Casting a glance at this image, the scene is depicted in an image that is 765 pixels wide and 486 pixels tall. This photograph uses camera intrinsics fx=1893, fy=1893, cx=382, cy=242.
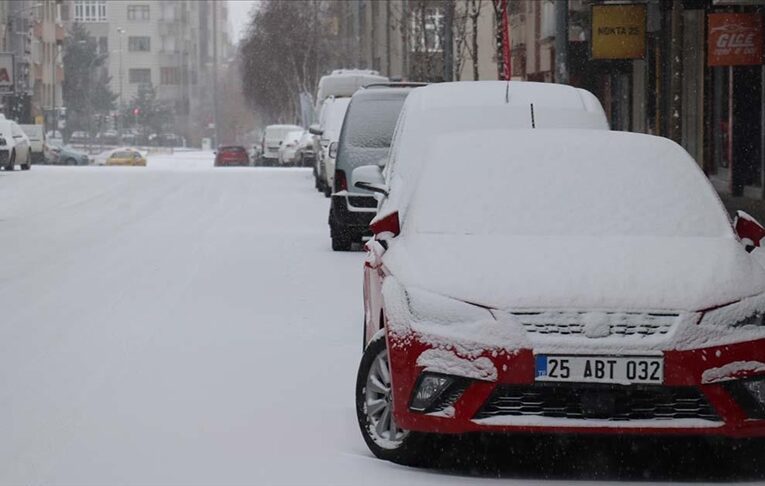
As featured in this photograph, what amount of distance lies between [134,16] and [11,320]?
174028 millimetres

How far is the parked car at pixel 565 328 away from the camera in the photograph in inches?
287

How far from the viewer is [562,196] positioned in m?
8.36

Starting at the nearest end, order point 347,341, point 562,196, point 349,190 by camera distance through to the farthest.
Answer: point 562,196
point 347,341
point 349,190

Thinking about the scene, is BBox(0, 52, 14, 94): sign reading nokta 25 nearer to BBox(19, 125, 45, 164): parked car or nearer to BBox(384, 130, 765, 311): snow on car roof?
BBox(19, 125, 45, 164): parked car

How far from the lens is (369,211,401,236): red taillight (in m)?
8.55

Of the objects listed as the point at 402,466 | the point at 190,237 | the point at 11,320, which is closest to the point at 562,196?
the point at 402,466

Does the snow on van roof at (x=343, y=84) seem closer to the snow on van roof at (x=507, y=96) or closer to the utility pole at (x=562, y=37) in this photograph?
the utility pole at (x=562, y=37)

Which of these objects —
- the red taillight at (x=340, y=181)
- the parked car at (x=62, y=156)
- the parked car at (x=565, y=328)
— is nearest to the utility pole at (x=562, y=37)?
the red taillight at (x=340, y=181)

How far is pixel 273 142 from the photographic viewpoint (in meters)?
78.6

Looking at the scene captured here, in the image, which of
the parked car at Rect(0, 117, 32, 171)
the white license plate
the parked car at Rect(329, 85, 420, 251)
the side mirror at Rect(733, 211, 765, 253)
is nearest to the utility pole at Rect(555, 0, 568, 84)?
the parked car at Rect(329, 85, 420, 251)

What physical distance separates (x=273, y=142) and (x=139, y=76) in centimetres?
10966

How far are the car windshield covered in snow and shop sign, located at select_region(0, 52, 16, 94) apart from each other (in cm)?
7056

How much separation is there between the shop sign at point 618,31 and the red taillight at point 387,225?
25661 millimetres

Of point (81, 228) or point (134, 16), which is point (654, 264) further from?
point (134, 16)
